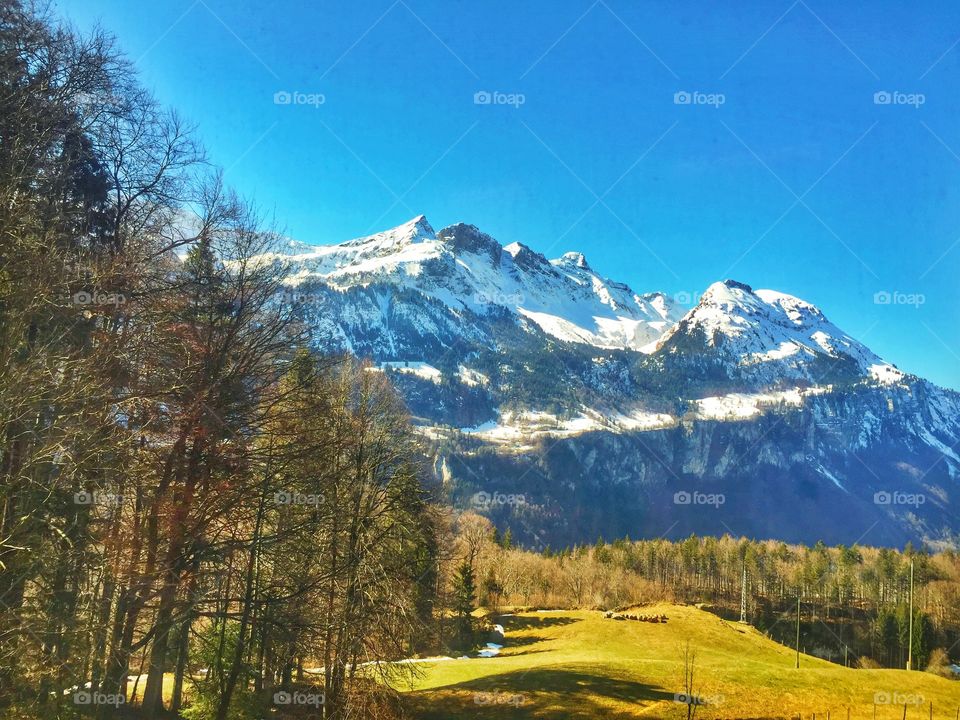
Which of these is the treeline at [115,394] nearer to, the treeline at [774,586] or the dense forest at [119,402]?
the dense forest at [119,402]

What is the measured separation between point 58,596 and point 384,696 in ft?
41.6

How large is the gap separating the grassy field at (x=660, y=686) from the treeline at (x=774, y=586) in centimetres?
2333

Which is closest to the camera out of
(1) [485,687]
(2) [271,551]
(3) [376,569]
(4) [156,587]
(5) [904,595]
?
(4) [156,587]

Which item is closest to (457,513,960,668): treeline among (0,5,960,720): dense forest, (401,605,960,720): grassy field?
(401,605,960,720): grassy field

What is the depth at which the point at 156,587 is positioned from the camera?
32.7ft

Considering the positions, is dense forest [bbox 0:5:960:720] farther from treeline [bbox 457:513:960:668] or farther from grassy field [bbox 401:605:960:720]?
treeline [bbox 457:513:960:668]

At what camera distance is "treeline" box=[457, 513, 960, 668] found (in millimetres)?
89062

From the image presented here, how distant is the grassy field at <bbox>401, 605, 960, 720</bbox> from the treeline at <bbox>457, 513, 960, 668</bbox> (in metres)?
23.3

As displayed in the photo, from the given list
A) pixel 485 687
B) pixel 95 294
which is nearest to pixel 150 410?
pixel 95 294

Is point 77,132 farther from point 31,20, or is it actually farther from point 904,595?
point 904,595

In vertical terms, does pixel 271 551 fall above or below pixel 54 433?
below

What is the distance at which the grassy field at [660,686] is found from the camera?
26781 mm

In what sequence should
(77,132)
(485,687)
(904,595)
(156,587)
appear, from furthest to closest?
(904,595), (485,687), (77,132), (156,587)

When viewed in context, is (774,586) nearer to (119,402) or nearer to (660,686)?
(660,686)
